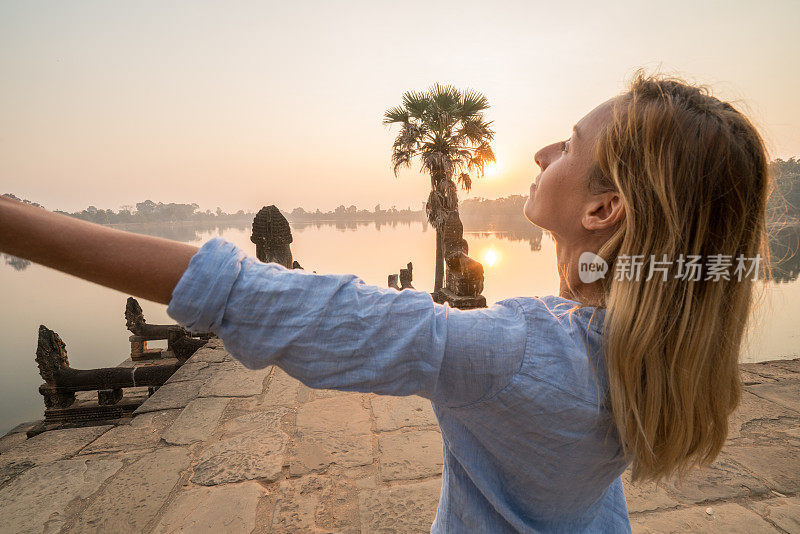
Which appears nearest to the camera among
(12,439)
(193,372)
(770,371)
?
(770,371)

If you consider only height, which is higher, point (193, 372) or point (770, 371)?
point (770, 371)

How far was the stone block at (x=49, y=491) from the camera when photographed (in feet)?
6.51

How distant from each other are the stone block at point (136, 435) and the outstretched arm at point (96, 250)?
9.38ft

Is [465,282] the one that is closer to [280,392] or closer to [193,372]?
[280,392]

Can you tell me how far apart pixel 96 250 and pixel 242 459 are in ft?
7.83

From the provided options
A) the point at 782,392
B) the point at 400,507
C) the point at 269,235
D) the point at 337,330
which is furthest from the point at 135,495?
the point at 269,235

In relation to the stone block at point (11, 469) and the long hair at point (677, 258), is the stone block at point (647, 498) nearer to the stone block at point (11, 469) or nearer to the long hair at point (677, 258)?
the long hair at point (677, 258)

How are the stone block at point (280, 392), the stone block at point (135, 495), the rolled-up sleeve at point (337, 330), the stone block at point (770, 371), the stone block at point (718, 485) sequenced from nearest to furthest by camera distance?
the rolled-up sleeve at point (337, 330)
the stone block at point (135, 495)
the stone block at point (718, 485)
the stone block at point (280, 392)
the stone block at point (770, 371)

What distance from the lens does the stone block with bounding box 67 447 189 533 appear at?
1936 millimetres

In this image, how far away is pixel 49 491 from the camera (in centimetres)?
222

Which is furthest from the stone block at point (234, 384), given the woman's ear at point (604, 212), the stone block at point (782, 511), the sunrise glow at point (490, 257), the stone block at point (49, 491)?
the sunrise glow at point (490, 257)

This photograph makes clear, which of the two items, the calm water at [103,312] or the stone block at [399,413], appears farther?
the calm water at [103,312]

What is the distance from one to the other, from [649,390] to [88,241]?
885mm

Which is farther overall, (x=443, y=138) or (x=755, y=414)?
(x=443, y=138)
